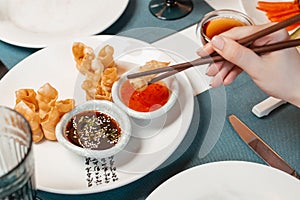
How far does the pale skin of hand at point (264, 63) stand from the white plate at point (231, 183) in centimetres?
16

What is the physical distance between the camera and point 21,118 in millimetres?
689

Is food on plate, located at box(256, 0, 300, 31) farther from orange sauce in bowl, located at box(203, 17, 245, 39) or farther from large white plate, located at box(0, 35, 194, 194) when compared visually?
large white plate, located at box(0, 35, 194, 194)

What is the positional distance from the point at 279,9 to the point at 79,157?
0.60m

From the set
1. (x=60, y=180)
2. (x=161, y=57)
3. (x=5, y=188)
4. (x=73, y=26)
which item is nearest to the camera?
(x=5, y=188)

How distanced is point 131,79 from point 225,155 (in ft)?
0.75

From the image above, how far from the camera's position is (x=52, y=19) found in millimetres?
1282

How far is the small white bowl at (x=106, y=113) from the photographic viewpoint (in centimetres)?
93

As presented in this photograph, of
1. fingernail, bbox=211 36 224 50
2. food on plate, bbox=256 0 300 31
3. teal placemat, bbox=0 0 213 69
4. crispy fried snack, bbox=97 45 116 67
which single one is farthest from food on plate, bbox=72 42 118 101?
food on plate, bbox=256 0 300 31

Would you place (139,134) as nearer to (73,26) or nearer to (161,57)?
(161,57)

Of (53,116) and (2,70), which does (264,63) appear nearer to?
(53,116)

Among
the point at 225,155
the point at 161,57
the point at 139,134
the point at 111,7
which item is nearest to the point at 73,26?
the point at 111,7

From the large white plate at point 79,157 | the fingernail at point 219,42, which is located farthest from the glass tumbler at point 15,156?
the fingernail at point 219,42

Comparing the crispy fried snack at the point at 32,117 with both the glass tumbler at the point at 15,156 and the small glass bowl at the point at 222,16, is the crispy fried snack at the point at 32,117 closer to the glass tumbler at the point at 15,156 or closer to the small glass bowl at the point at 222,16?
the glass tumbler at the point at 15,156

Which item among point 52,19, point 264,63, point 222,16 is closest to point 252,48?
point 264,63
